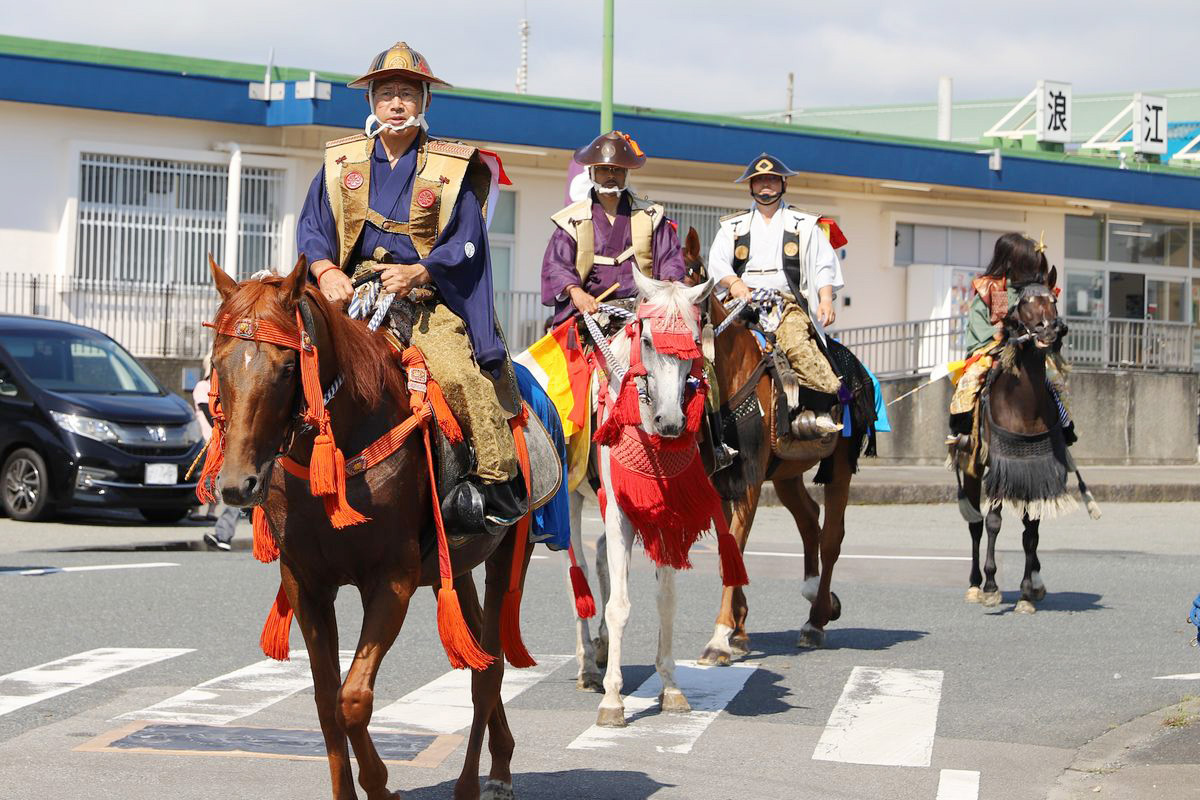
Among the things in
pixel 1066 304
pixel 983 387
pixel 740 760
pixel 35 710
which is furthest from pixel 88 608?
pixel 1066 304

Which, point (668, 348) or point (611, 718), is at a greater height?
point (668, 348)

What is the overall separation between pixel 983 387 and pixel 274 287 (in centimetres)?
882

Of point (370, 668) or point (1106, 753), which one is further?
point (1106, 753)

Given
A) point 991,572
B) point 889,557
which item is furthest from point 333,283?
point 889,557

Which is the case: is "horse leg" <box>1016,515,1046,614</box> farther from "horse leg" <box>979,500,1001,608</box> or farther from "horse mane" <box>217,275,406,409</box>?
"horse mane" <box>217,275,406,409</box>

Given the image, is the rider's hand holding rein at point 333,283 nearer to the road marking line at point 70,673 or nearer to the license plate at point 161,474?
the road marking line at point 70,673

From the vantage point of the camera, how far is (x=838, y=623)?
12.5 m

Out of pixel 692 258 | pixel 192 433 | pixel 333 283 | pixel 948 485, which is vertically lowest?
pixel 948 485

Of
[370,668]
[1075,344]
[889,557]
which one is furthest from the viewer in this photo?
[1075,344]

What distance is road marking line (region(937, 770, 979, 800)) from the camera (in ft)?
23.8

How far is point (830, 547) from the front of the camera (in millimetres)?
11781

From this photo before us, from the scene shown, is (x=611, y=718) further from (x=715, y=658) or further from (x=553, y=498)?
(x=715, y=658)

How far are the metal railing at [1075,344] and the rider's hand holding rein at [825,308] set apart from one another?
1731 cm

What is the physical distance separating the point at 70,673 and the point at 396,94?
173 inches
